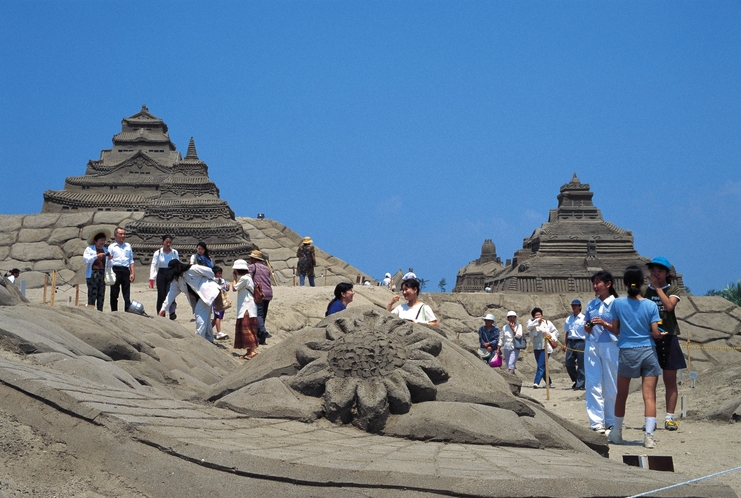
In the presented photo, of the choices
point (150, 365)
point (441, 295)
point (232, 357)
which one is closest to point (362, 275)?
point (441, 295)

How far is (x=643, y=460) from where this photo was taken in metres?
4.73

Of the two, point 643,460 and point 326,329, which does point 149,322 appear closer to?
point 326,329

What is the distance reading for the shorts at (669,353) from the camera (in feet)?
23.7

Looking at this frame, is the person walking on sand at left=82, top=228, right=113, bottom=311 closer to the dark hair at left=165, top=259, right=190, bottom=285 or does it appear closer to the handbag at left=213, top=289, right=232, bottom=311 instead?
the dark hair at left=165, top=259, right=190, bottom=285

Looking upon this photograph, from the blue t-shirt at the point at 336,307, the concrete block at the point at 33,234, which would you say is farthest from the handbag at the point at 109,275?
the concrete block at the point at 33,234

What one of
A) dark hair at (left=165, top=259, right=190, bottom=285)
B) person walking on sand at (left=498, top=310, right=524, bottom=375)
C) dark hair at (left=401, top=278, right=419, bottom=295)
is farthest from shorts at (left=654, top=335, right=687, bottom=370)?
dark hair at (left=165, top=259, right=190, bottom=285)

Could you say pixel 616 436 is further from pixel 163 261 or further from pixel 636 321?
pixel 163 261

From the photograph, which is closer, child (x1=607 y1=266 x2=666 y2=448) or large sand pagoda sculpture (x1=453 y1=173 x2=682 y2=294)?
child (x1=607 y1=266 x2=666 y2=448)

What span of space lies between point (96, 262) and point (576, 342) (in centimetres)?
726

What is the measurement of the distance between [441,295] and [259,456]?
1882cm

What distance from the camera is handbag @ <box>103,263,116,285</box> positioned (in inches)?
458

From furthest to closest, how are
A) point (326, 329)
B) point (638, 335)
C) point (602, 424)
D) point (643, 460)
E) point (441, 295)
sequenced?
point (441, 295) → point (602, 424) → point (638, 335) → point (326, 329) → point (643, 460)

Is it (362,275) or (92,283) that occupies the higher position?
(362,275)

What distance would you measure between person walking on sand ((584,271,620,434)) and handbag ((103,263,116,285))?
6.77 meters
